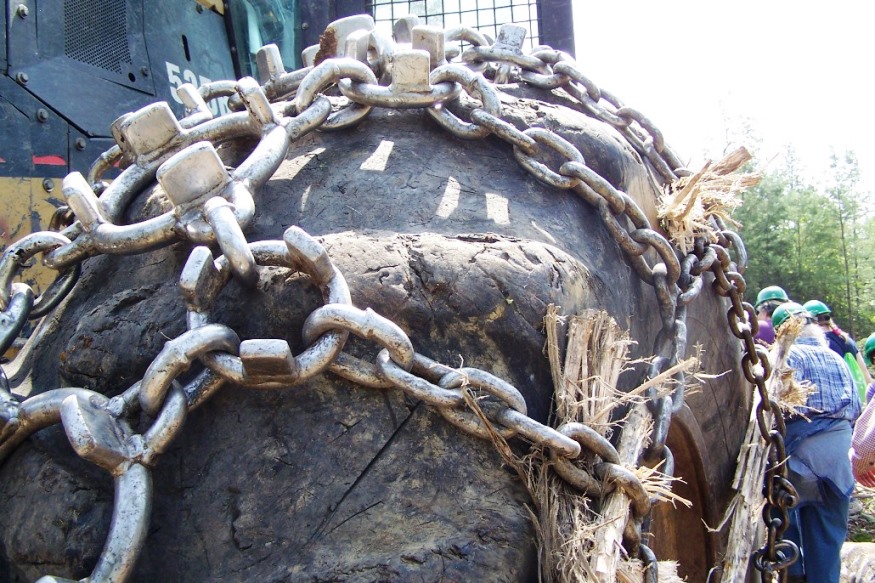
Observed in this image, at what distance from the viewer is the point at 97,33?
322 centimetres

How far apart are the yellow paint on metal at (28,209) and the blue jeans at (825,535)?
12.5 ft

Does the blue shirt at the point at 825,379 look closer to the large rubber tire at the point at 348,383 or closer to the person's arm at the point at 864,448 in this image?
the person's arm at the point at 864,448

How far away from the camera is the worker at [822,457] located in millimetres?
4234

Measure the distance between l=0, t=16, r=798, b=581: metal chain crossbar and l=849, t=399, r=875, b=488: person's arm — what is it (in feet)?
9.71

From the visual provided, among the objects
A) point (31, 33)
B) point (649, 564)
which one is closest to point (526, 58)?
point (649, 564)

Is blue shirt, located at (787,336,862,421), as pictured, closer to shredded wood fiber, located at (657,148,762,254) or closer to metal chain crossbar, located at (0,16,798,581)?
shredded wood fiber, located at (657,148,762,254)

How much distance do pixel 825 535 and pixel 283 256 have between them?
398 centimetres

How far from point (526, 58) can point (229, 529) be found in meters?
1.38

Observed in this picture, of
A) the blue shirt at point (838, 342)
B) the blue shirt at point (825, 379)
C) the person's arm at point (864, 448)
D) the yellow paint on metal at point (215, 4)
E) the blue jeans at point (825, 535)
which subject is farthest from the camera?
the blue shirt at point (838, 342)

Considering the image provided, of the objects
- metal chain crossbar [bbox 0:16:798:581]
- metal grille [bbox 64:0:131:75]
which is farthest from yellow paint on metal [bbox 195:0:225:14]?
metal chain crossbar [bbox 0:16:798:581]

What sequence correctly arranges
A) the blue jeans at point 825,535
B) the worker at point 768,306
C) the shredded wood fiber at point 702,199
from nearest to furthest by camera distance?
1. the shredded wood fiber at point 702,199
2. the blue jeans at point 825,535
3. the worker at point 768,306

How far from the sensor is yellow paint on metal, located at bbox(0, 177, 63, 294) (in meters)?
2.91

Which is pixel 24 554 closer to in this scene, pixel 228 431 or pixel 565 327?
pixel 228 431

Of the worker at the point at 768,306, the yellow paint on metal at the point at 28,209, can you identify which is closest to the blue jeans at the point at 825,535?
the worker at the point at 768,306
